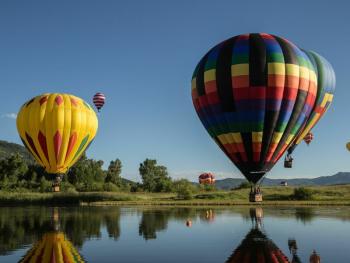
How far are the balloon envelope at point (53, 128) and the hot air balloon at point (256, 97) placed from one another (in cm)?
2896

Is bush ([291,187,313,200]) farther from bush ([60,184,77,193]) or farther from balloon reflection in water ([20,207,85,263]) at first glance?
balloon reflection in water ([20,207,85,263])

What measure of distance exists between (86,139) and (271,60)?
37.6 m

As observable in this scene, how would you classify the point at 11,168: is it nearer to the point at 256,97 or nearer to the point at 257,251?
the point at 256,97

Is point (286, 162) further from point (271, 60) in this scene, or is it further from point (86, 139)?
point (86, 139)

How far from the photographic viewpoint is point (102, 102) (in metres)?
86.9

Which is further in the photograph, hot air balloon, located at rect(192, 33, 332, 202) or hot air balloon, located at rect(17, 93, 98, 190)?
hot air balloon, located at rect(17, 93, 98, 190)

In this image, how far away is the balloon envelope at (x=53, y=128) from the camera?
65875 millimetres

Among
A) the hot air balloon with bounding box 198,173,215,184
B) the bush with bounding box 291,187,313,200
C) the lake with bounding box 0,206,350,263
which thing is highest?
the hot air balloon with bounding box 198,173,215,184

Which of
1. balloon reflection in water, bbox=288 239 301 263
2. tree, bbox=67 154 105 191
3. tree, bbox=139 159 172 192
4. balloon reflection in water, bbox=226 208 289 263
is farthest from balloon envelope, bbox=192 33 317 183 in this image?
tree, bbox=139 159 172 192

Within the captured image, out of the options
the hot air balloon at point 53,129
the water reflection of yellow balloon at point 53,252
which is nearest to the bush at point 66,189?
the hot air balloon at point 53,129

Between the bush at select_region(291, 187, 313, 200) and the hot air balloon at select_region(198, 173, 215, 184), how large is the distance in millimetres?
64989

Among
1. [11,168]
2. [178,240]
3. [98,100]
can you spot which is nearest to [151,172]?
[11,168]

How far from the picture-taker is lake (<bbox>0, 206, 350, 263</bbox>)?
79.9 ft

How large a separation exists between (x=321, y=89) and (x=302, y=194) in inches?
1327
